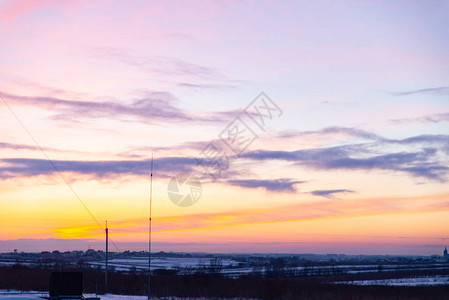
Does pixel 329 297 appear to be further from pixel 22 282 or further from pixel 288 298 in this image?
pixel 22 282

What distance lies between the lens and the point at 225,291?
5075 centimetres

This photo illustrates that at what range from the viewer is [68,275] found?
2800 centimetres

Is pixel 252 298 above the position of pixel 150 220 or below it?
below

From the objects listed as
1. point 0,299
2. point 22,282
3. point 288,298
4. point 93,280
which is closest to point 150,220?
point 0,299

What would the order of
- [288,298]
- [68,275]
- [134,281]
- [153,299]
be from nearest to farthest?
[68,275], [153,299], [288,298], [134,281]

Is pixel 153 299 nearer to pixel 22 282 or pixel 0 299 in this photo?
pixel 0 299

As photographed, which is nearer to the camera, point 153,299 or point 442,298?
point 153,299

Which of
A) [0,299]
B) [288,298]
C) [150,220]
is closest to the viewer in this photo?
[0,299]

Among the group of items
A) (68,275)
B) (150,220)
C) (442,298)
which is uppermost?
(150,220)

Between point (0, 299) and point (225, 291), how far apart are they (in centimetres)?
2742

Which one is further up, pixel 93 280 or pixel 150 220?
pixel 150 220

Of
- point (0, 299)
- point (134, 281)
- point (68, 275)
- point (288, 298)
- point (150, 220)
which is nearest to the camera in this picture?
point (0, 299)

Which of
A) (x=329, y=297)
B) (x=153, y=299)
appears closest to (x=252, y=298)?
(x=329, y=297)

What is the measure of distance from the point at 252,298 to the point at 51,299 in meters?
23.9
